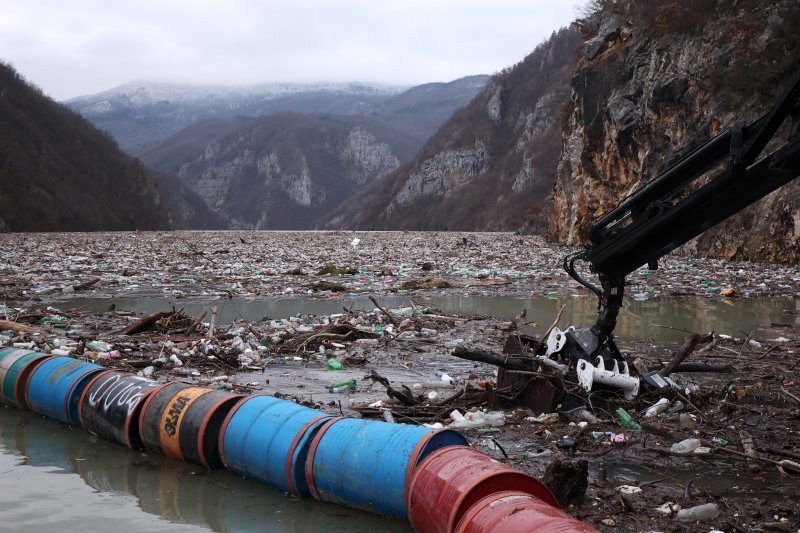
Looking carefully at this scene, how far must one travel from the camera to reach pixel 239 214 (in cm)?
16800

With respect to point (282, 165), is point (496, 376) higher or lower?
lower

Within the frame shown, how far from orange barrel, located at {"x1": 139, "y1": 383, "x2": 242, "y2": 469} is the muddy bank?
116cm

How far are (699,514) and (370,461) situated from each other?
5.01ft

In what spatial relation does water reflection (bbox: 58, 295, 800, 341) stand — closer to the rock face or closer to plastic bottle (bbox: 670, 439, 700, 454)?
plastic bottle (bbox: 670, 439, 700, 454)

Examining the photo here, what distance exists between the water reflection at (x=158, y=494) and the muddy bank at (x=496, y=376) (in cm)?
119

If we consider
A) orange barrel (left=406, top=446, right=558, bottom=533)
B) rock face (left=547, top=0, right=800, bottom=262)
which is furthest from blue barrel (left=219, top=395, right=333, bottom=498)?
rock face (left=547, top=0, right=800, bottom=262)

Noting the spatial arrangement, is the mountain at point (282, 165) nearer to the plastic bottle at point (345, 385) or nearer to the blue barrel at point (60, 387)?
the plastic bottle at point (345, 385)

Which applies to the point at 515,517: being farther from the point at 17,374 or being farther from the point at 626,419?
the point at 17,374

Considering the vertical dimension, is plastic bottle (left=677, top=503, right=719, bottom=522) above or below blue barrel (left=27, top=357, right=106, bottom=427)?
below

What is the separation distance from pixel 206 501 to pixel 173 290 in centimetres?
1041

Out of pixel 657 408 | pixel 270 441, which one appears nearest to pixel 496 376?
pixel 657 408

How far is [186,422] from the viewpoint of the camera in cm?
402

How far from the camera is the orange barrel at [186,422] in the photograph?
393 centimetres

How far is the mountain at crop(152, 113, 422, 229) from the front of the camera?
169125 millimetres
